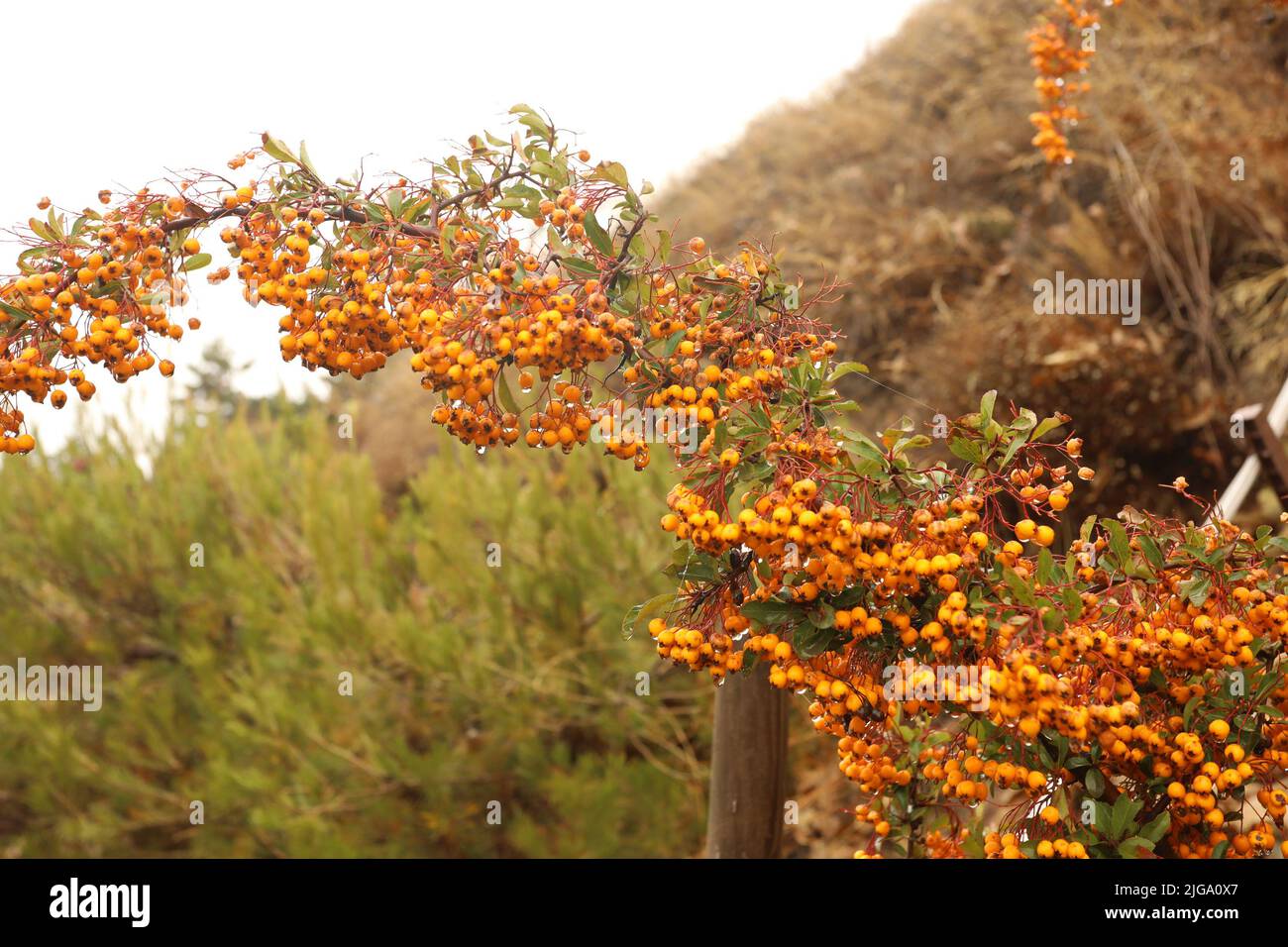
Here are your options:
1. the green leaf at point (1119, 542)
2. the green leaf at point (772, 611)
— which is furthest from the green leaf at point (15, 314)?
the green leaf at point (1119, 542)

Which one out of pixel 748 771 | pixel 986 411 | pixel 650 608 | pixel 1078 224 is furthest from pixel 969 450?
pixel 1078 224

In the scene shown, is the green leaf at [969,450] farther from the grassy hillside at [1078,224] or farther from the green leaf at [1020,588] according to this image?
the grassy hillside at [1078,224]

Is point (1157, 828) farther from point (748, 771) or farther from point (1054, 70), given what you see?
point (1054, 70)

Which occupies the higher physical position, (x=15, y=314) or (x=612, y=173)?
(x=612, y=173)

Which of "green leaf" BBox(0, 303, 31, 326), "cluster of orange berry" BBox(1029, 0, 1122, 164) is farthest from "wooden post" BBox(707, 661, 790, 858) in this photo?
"cluster of orange berry" BBox(1029, 0, 1122, 164)

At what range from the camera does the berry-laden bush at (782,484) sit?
123cm

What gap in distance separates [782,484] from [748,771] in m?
1.01

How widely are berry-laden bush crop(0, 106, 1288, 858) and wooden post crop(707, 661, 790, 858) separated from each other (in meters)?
0.60

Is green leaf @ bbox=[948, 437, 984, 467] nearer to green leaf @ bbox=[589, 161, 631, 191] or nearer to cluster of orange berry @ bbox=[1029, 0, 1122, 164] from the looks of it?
green leaf @ bbox=[589, 161, 631, 191]

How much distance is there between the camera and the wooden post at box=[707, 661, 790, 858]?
2.05 metres

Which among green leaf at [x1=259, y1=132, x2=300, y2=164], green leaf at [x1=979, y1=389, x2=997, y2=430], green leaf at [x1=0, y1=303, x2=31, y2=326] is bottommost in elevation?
green leaf at [x1=979, y1=389, x2=997, y2=430]

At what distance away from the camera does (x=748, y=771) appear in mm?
2078
